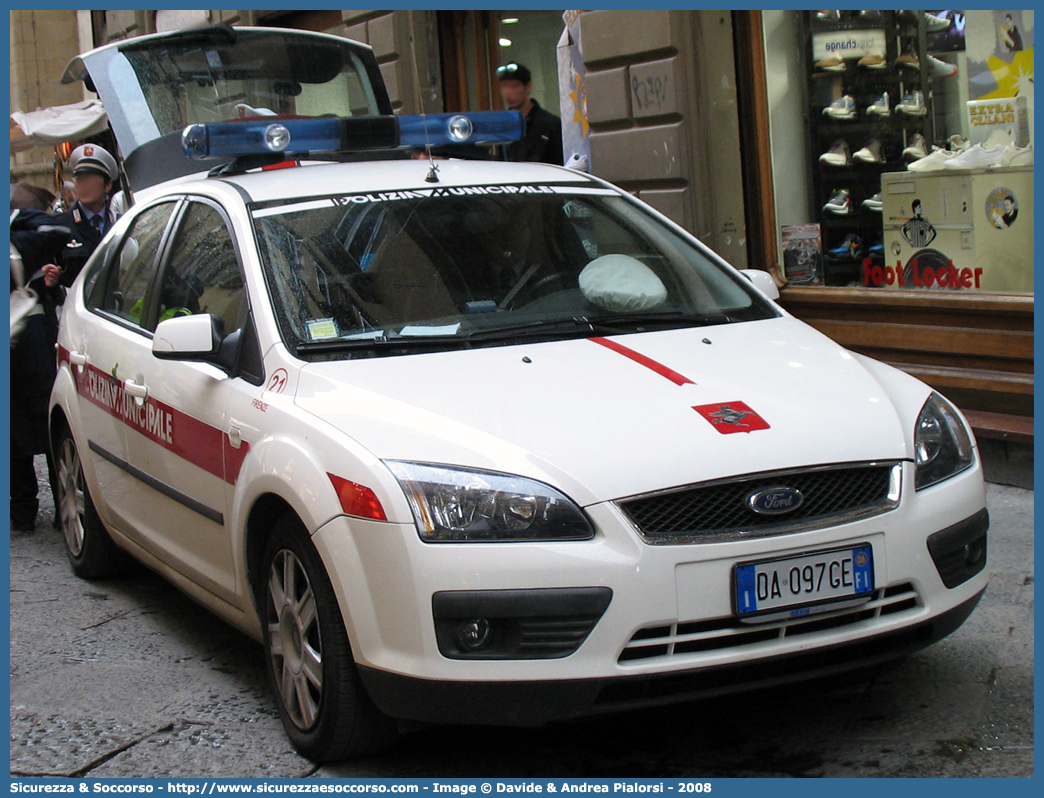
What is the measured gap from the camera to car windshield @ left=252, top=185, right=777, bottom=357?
405cm

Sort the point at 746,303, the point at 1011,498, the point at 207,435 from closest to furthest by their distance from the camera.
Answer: the point at 207,435 → the point at 746,303 → the point at 1011,498

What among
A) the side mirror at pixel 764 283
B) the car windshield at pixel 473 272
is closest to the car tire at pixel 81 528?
the car windshield at pixel 473 272

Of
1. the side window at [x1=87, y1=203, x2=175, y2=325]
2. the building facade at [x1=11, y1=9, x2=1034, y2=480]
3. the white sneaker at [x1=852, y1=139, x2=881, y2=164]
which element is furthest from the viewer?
the white sneaker at [x1=852, y1=139, x2=881, y2=164]

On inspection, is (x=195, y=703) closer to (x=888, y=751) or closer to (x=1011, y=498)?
(x=888, y=751)

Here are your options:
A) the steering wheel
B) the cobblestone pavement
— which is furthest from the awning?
the steering wheel

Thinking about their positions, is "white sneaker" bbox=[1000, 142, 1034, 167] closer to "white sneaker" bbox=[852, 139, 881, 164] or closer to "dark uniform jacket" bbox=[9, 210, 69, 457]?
"white sneaker" bbox=[852, 139, 881, 164]

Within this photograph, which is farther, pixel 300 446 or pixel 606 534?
pixel 300 446

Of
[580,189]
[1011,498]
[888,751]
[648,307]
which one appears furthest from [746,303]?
[1011,498]

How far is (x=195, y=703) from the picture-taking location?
424cm

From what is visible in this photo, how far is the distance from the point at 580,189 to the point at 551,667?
7.34ft

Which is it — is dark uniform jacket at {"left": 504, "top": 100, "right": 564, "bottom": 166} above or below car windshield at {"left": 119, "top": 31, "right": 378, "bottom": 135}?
below

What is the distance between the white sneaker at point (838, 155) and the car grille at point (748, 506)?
550 cm

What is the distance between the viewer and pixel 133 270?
5.27 meters

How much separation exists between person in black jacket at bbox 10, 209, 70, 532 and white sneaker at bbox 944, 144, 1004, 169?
16.2 feet
